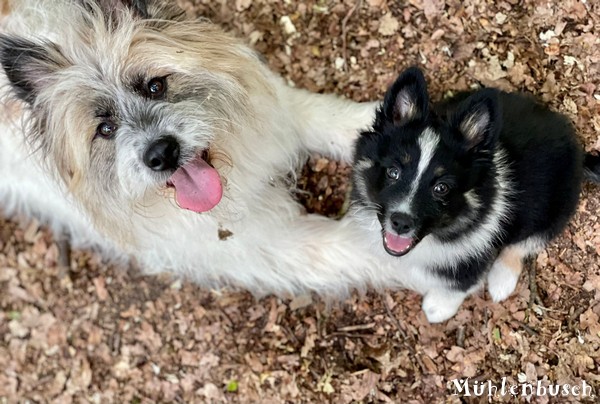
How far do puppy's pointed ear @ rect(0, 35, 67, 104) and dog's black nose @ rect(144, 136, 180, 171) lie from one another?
0.54 meters

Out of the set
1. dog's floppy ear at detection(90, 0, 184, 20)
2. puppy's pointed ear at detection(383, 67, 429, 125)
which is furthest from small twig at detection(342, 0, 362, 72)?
dog's floppy ear at detection(90, 0, 184, 20)

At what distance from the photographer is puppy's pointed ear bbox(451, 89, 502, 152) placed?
2438mm

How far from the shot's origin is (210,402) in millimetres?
3969

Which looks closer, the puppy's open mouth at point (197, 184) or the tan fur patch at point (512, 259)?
the puppy's open mouth at point (197, 184)

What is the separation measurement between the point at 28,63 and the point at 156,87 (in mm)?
531

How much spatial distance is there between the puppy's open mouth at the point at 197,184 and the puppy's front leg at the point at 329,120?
3.52 ft

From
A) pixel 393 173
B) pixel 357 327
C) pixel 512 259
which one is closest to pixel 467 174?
pixel 393 173

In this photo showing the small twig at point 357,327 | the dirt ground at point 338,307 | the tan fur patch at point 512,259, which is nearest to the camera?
the tan fur patch at point 512,259

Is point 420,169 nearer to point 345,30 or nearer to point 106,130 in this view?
point 106,130

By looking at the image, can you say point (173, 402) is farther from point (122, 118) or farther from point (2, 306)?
point (122, 118)

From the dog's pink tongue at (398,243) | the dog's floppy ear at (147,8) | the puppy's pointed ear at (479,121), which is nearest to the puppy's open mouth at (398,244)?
the dog's pink tongue at (398,243)

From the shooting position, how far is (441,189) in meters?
2.58

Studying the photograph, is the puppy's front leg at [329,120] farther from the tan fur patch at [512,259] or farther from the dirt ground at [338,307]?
the tan fur patch at [512,259]

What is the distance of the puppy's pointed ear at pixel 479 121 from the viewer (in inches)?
96.0
